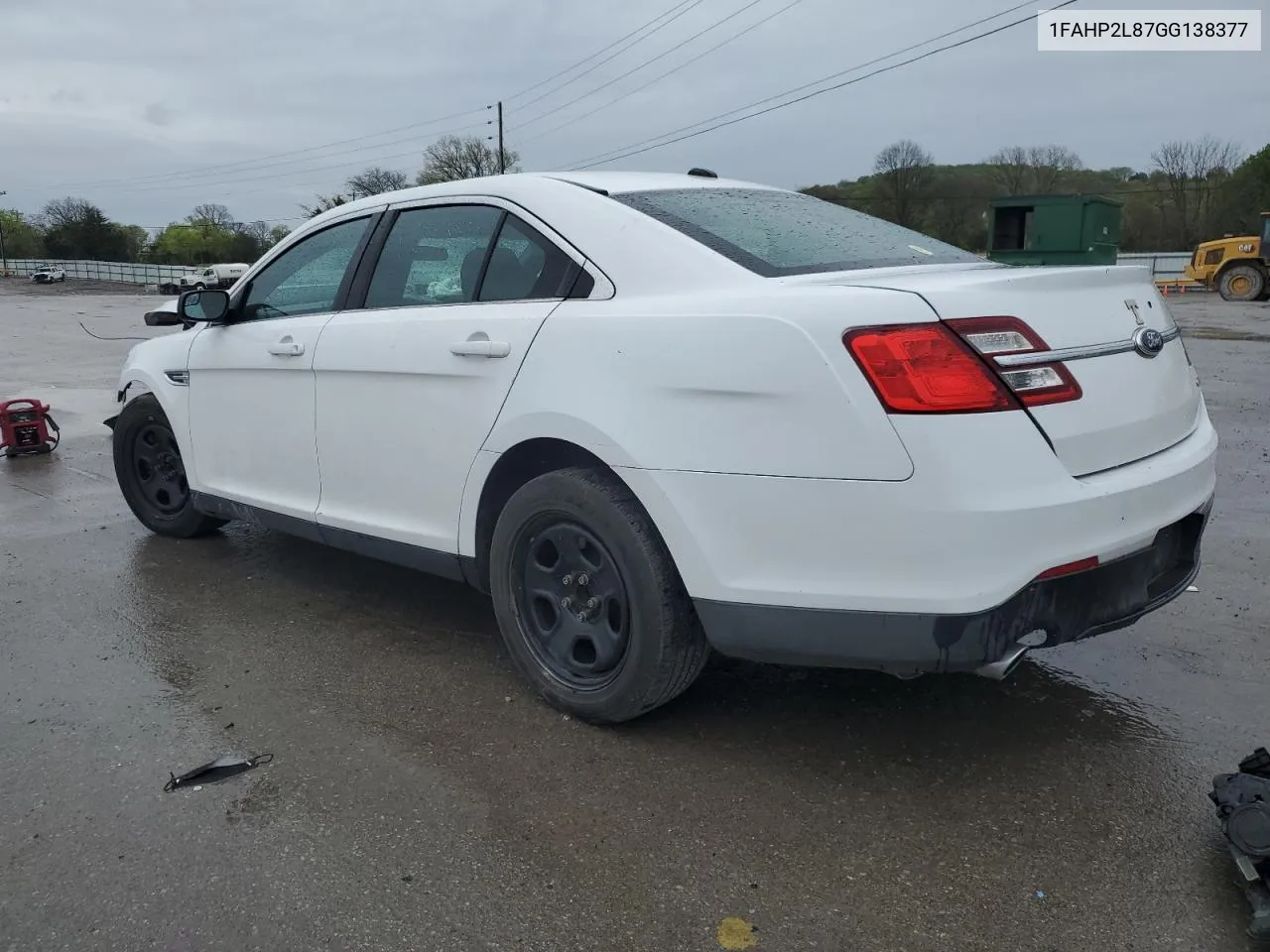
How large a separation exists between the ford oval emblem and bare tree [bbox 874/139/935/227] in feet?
139

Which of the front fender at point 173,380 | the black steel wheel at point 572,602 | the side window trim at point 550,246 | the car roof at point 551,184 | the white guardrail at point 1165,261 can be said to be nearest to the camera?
the black steel wheel at point 572,602

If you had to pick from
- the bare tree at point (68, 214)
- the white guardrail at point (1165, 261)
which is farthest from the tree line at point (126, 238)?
the white guardrail at point (1165, 261)

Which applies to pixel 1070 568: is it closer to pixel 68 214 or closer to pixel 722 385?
pixel 722 385

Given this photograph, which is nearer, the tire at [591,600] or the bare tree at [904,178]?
the tire at [591,600]

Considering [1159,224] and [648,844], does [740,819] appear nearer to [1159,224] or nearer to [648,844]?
[648,844]

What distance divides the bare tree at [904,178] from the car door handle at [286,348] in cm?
4183

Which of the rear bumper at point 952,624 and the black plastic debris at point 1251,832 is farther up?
the rear bumper at point 952,624

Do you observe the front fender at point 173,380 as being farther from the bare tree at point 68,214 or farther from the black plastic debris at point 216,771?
the bare tree at point 68,214

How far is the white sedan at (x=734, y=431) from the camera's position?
2.45 metres

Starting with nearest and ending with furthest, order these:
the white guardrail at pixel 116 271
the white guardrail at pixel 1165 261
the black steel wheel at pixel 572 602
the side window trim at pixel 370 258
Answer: the black steel wheel at pixel 572 602
the side window trim at pixel 370 258
the white guardrail at pixel 1165 261
the white guardrail at pixel 116 271

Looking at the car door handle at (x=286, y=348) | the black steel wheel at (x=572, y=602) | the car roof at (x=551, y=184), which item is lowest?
the black steel wheel at (x=572, y=602)

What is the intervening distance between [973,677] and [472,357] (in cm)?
199

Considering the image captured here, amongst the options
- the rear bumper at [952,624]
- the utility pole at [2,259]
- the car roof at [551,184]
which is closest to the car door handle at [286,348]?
the car roof at [551,184]

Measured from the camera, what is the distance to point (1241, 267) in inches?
1209
